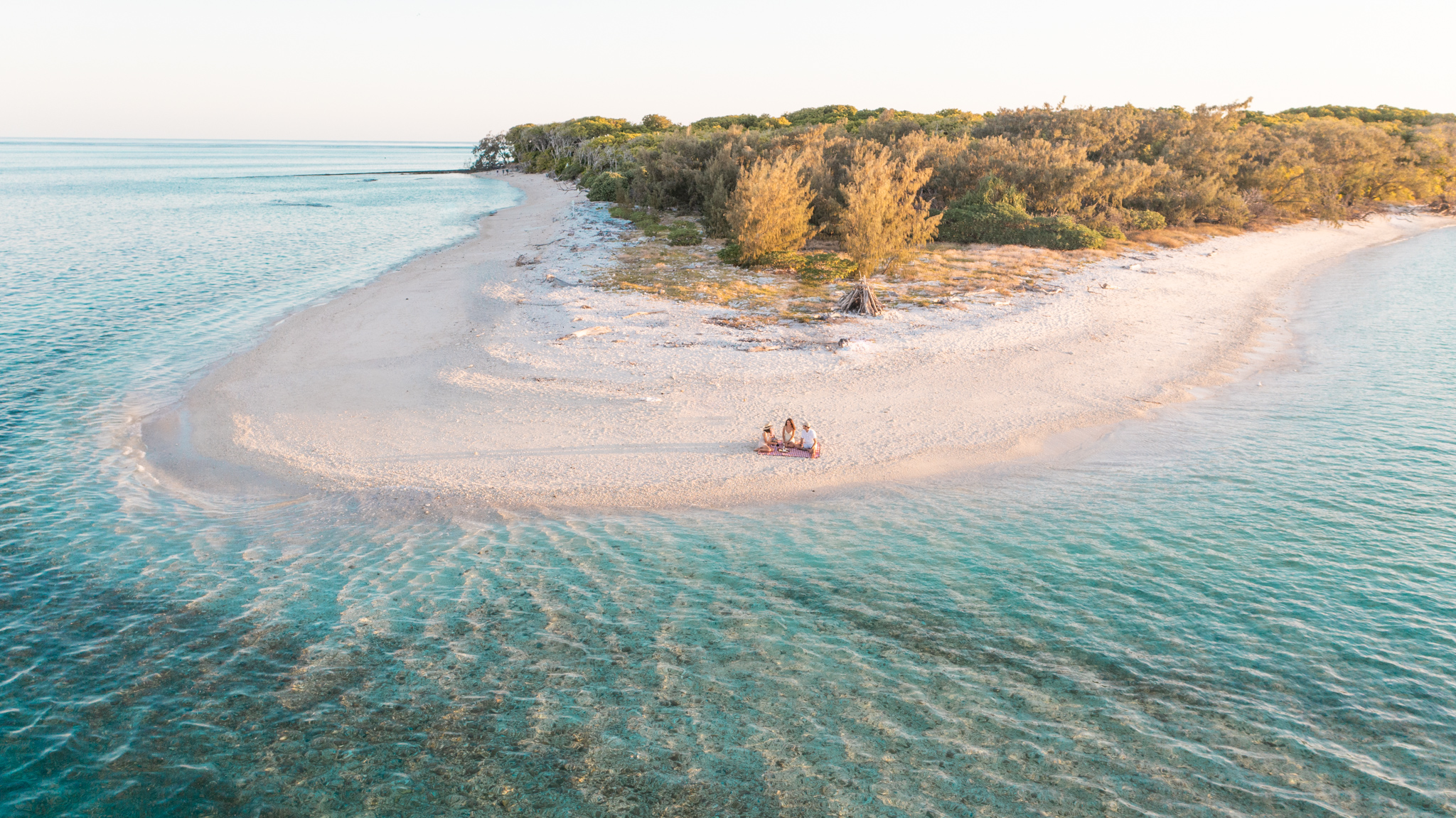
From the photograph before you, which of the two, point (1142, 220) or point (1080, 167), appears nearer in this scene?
point (1080, 167)

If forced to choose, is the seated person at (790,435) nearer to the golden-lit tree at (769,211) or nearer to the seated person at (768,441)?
the seated person at (768,441)

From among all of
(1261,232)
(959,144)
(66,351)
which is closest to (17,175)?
(66,351)

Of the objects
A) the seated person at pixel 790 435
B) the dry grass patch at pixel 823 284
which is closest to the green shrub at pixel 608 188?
the dry grass patch at pixel 823 284

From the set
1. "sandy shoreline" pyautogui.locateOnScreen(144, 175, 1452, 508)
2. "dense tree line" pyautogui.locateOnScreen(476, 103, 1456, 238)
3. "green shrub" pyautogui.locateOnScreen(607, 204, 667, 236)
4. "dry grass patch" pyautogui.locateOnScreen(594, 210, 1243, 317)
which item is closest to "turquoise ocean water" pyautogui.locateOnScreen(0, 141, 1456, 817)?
"sandy shoreline" pyautogui.locateOnScreen(144, 175, 1452, 508)

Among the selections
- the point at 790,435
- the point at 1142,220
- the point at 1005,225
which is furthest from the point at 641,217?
the point at 790,435

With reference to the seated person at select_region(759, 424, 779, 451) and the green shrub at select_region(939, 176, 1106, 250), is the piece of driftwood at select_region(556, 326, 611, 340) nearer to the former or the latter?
the seated person at select_region(759, 424, 779, 451)

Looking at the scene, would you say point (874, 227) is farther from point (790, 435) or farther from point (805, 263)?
point (790, 435)
